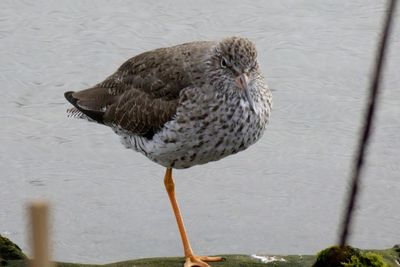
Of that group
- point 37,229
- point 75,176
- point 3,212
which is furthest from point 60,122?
point 37,229

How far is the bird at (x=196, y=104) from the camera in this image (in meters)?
3.96

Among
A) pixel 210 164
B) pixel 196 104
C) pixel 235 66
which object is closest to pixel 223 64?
pixel 235 66

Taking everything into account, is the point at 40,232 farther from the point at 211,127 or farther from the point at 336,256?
the point at 211,127

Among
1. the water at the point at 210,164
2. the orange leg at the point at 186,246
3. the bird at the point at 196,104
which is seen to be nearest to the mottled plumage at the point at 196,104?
the bird at the point at 196,104

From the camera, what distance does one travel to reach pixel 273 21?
20.4 ft

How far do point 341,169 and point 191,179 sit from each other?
3.13 feet

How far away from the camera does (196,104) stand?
4020 mm

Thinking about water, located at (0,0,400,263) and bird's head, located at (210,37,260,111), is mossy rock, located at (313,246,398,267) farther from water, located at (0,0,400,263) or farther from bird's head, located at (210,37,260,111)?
water, located at (0,0,400,263)

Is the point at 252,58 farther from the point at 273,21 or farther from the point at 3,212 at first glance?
the point at 273,21

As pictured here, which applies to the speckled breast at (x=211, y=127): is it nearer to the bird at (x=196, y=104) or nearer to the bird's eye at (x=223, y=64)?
the bird at (x=196, y=104)

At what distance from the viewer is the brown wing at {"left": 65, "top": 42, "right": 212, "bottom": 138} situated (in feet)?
13.7

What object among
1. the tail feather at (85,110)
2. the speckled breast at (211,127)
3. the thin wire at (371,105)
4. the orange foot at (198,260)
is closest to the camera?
the thin wire at (371,105)

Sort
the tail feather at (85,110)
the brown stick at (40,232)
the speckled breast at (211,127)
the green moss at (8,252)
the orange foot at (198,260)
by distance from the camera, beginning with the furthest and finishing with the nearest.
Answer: the tail feather at (85,110)
the orange foot at (198,260)
the speckled breast at (211,127)
the green moss at (8,252)
the brown stick at (40,232)

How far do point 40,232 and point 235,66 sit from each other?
3191 millimetres
